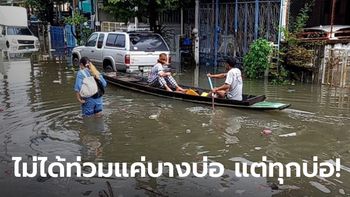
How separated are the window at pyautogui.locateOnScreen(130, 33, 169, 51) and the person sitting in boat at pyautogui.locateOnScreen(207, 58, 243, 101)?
515cm

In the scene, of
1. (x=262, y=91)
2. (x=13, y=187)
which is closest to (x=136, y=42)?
(x=262, y=91)

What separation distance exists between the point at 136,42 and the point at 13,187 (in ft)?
32.6

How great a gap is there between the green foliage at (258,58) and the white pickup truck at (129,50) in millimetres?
3055

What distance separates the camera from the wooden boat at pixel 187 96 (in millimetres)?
10422

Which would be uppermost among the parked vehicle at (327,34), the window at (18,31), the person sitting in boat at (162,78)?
the window at (18,31)

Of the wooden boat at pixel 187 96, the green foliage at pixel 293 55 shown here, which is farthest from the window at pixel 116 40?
the green foliage at pixel 293 55

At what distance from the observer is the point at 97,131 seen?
904 centimetres

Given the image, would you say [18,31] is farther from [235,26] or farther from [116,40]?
[235,26]

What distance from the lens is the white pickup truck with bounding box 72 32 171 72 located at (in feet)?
50.0

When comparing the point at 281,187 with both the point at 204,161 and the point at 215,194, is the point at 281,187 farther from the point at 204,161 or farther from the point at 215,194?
the point at 204,161

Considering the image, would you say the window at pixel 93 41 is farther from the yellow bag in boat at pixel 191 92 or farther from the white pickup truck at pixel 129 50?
the yellow bag in boat at pixel 191 92

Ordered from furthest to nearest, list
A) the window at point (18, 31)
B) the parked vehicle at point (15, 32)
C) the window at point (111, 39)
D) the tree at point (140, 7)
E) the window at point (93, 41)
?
the window at point (18, 31) < the parked vehicle at point (15, 32) < the tree at point (140, 7) < the window at point (93, 41) < the window at point (111, 39)

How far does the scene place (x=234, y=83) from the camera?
1067 cm

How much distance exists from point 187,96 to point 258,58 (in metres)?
5.26
